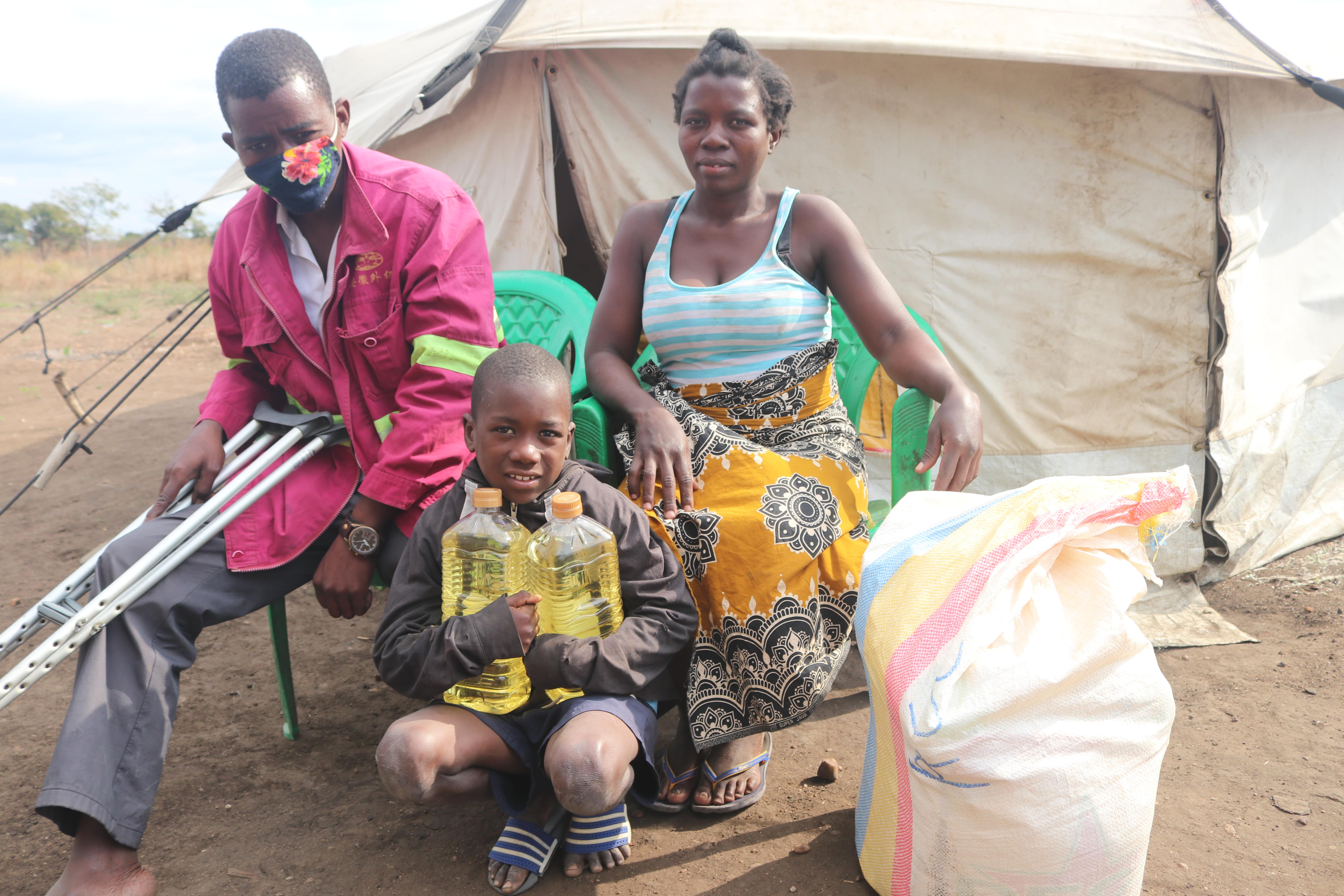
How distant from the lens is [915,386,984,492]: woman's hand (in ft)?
7.41

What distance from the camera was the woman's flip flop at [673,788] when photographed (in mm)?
2373

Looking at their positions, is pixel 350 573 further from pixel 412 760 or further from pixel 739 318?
pixel 739 318

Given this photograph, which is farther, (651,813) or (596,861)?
(651,813)

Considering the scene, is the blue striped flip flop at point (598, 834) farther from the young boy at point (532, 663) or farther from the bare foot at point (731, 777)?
the bare foot at point (731, 777)

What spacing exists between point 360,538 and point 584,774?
86 cm

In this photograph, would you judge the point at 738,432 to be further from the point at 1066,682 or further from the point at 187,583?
the point at 187,583

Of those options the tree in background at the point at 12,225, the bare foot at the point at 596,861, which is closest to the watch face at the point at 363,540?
the bare foot at the point at 596,861

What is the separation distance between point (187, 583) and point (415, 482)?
583mm

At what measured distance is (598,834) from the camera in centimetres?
213

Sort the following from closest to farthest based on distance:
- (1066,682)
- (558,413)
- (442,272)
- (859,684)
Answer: (1066,682) < (558,413) < (442,272) < (859,684)

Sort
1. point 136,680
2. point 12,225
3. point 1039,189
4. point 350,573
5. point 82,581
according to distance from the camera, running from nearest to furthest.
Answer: point 136,680 < point 82,581 < point 350,573 < point 1039,189 < point 12,225

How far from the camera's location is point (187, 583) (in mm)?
2232

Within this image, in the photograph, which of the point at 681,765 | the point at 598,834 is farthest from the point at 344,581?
the point at 681,765

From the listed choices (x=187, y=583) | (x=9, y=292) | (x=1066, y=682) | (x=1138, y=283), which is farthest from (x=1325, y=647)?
(x=9, y=292)
